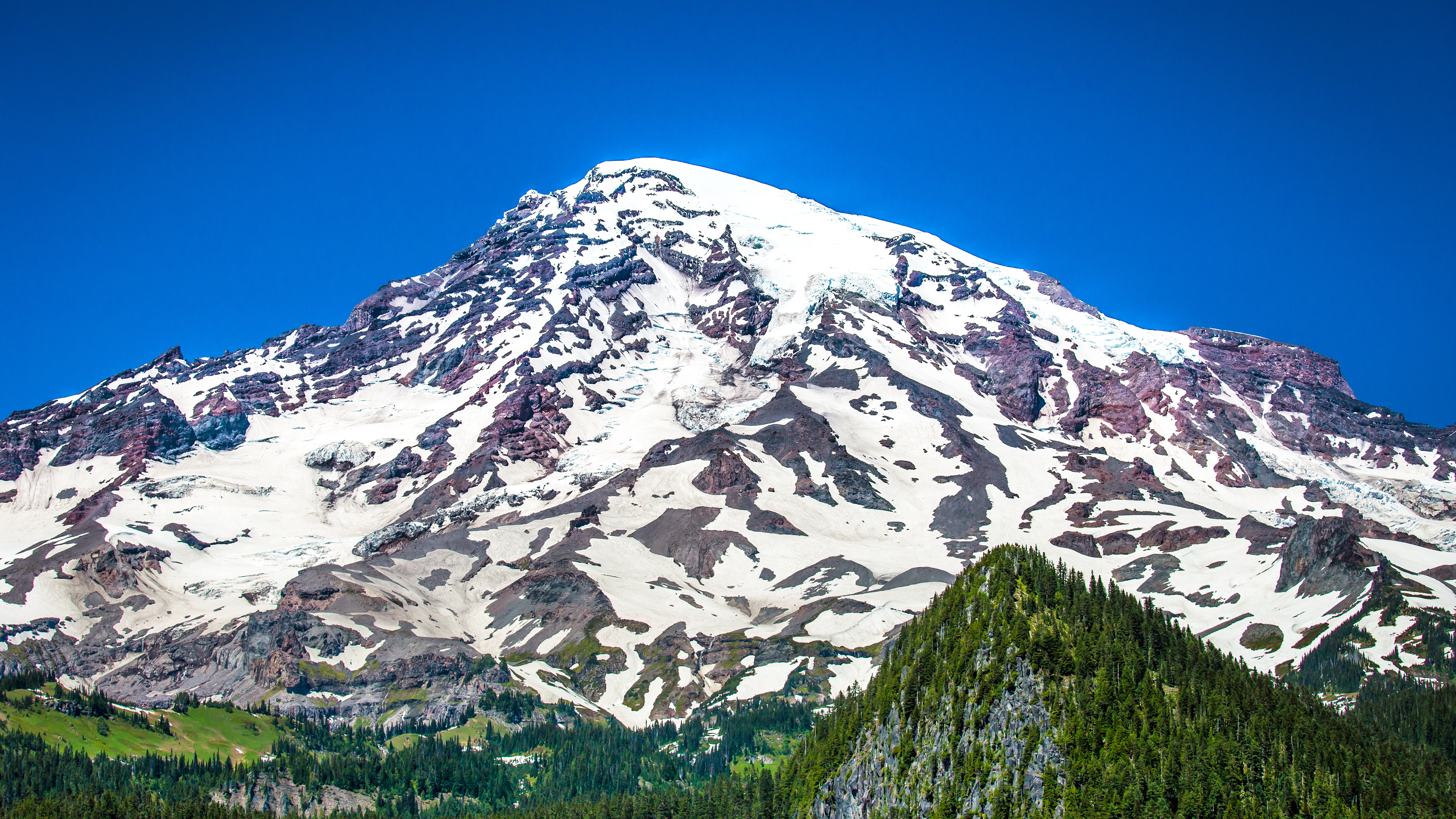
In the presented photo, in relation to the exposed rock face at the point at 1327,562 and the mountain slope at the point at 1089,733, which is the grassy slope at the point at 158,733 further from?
the exposed rock face at the point at 1327,562

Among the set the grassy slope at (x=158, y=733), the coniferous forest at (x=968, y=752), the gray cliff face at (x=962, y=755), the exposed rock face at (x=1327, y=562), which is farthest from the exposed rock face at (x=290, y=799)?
the exposed rock face at (x=1327, y=562)

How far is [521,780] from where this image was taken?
15988 centimetres

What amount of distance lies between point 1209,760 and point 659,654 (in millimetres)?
126398

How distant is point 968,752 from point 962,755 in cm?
61

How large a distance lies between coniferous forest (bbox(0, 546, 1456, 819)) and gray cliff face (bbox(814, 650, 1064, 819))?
181 millimetres

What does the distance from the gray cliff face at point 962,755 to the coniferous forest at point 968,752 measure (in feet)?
0.59

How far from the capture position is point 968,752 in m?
93.4

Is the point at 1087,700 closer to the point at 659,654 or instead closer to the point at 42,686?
the point at 659,654

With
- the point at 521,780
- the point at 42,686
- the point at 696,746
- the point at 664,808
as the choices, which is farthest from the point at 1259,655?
the point at 42,686

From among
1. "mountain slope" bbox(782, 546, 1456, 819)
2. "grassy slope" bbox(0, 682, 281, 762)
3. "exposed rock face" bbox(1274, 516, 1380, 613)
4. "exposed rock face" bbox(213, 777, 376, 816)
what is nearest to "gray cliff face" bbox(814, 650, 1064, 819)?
"mountain slope" bbox(782, 546, 1456, 819)

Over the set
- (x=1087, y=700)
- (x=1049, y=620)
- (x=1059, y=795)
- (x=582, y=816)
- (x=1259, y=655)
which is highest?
(x=1259, y=655)

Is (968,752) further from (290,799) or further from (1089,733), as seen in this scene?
(290,799)

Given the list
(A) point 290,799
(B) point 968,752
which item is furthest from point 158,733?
(B) point 968,752

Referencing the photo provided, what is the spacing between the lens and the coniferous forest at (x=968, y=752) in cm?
8344
